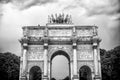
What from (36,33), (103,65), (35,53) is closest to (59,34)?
(36,33)

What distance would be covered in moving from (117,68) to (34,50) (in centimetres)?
1995

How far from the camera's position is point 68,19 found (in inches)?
1582

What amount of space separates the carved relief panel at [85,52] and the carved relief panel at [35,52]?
718 cm

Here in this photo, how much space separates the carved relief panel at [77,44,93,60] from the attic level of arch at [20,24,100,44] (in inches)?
38.5

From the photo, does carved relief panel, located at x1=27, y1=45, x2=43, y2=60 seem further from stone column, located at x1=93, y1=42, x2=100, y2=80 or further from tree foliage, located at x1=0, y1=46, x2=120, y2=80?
tree foliage, located at x1=0, y1=46, x2=120, y2=80

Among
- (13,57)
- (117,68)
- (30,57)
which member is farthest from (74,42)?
(13,57)

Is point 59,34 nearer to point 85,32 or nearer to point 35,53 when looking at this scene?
point 85,32

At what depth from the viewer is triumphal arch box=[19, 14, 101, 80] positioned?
120 feet

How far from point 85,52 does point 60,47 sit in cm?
483

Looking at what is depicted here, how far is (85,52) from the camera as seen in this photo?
37.7 meters

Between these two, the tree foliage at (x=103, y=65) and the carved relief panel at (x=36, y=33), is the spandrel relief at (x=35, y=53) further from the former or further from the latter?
the tree foliage at (x=103, y=65)

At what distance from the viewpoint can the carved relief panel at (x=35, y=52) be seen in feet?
123

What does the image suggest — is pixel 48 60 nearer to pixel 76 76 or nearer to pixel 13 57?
pixel 76 76

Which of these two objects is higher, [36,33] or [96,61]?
[36,33]
